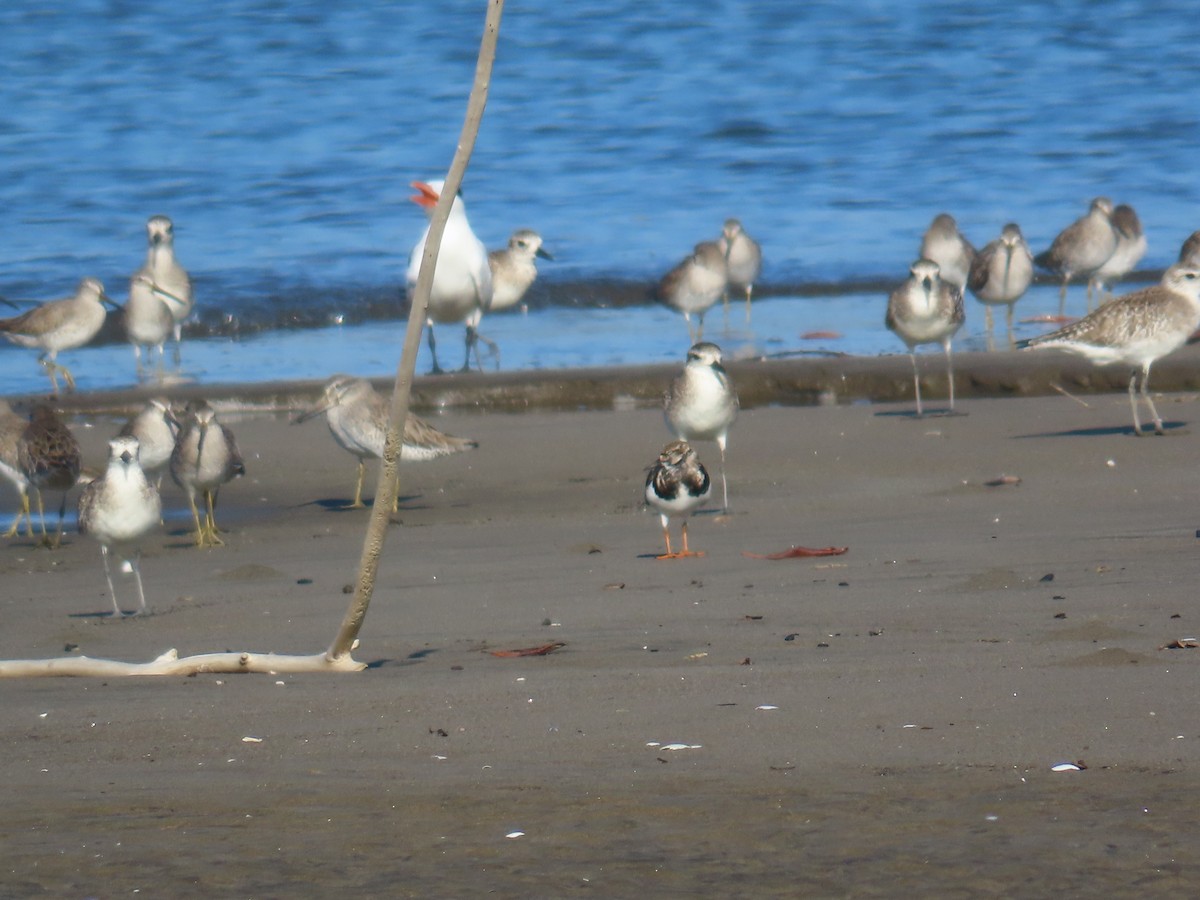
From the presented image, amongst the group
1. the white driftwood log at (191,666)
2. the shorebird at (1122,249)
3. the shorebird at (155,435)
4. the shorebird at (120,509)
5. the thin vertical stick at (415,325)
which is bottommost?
the shorebird at (1122,249)

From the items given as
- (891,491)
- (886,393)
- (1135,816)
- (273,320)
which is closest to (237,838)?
(1135,816)

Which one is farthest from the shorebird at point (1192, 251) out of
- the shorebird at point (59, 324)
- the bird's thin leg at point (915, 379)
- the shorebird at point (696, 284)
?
the shorebird at point (59, 324)

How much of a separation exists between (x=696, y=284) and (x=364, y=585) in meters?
12.1

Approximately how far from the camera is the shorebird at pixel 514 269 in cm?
1828

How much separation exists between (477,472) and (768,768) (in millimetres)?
6676

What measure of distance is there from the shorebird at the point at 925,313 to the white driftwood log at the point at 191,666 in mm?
7899

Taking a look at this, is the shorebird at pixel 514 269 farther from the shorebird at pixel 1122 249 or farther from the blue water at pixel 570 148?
the shorebird at pixel 1122 249

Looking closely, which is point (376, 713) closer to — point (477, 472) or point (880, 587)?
point (880, 587)

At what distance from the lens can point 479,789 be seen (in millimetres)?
4164

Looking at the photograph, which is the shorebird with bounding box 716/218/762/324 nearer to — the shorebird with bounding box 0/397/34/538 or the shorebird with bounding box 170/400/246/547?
the shorebird with bounding box 170/400/246/547

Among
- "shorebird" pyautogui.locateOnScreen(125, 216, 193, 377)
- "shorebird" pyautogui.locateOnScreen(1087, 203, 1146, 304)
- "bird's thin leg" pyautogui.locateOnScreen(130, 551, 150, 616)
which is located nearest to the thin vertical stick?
"bird's thin leg" pyautogui.locateOnScreen(130, 551, 150, 616)

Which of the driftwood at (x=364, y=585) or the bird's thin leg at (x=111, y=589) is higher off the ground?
the driftwood at (x=364, y=585)

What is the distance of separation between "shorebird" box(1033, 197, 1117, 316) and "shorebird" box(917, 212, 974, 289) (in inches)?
32.9

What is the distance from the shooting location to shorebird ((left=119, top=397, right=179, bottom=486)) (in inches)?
408
